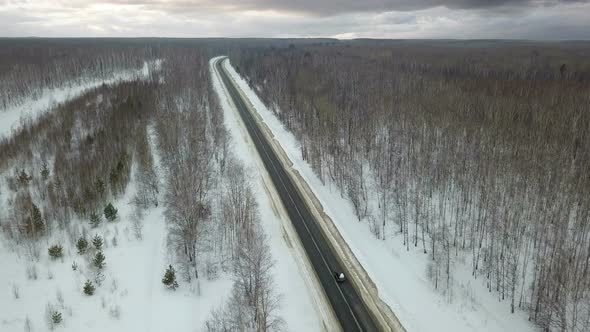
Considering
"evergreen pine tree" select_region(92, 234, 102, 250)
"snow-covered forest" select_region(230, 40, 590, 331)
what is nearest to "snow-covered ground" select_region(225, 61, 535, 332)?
"snow-covered forest" select_region(230, 40, 590, 331)

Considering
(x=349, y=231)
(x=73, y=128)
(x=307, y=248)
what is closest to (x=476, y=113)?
(x=349, y=231)

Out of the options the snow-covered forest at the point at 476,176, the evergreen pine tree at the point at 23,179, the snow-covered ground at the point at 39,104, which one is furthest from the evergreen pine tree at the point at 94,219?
the snow-covered ground at the point at 39,104

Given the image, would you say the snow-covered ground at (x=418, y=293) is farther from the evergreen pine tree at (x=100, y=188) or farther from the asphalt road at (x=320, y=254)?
the evergreen pine tree at (x=100, y=188)

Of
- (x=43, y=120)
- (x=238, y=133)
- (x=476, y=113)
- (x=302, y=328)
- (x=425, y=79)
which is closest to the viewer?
(x=302, y=328)

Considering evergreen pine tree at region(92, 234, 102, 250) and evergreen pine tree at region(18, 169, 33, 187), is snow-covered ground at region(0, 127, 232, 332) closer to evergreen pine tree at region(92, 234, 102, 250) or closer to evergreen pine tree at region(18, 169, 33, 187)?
evergreen pine tree at region(92, 234, 102, 250)

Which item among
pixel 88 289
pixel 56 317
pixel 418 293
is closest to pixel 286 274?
pixel 418 293

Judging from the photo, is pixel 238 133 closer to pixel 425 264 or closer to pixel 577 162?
pixel 425 264
